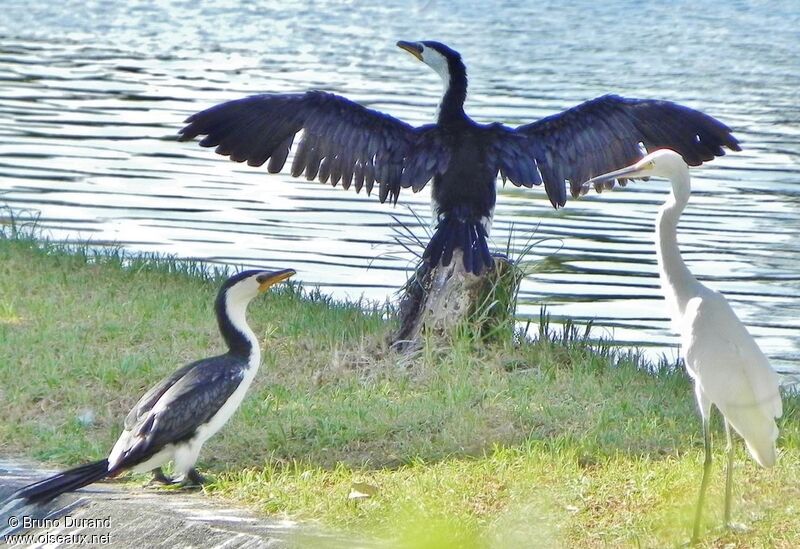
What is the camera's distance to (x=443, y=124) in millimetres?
8656

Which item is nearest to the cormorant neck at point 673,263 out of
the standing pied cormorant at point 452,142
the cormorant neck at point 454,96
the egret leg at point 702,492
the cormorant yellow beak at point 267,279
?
the egret leg at point 702,492

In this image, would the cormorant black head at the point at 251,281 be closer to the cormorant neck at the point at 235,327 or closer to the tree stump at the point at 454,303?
the cormorant neck at the point at 235,327

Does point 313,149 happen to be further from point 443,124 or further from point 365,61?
point 365,61

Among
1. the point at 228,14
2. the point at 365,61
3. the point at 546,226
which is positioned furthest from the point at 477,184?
the point at 228,14

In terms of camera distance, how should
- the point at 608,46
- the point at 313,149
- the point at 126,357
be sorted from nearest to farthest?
the point at 126,357, the point at 313,149, the point at 608,46

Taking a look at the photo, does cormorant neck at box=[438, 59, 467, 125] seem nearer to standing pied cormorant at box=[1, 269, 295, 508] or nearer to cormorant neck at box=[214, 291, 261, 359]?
cormorant neck at box=[214, 291, 261, 359]

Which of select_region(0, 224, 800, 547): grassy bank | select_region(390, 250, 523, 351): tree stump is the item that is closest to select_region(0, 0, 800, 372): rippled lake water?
select_region(390, 250, 523, 351): tree stump

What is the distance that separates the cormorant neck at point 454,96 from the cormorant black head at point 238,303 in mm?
2013

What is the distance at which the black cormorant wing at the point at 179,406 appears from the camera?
20.2 feet

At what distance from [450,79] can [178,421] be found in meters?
3.36

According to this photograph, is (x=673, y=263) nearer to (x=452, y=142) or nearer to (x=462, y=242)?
(x=462, y=242)

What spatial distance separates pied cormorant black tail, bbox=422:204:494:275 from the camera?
317 inches

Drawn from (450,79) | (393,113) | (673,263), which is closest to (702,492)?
(673,263)

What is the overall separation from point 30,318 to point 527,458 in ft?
11.3
